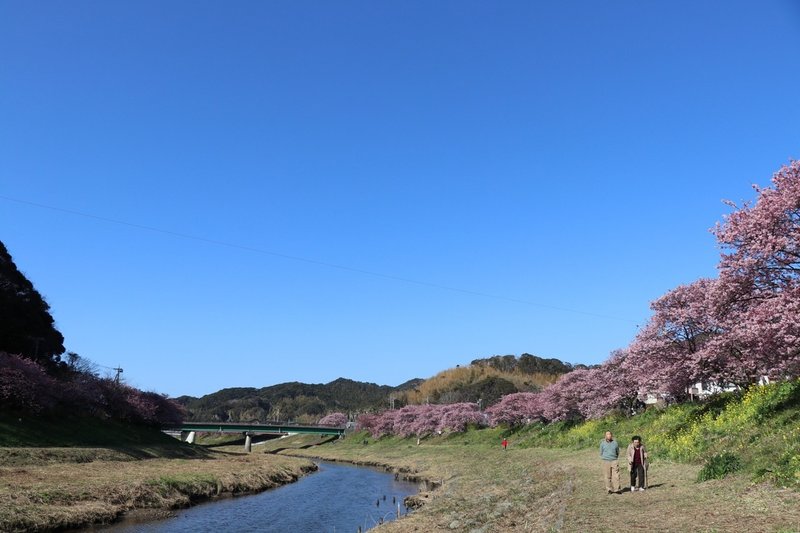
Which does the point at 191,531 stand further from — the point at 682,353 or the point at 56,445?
the point at 682,353

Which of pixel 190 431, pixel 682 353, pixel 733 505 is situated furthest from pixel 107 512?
pixel 190 431

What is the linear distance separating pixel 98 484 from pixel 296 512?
10.6 metres

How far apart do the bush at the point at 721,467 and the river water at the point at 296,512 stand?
13.4 m

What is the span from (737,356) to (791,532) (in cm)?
2328

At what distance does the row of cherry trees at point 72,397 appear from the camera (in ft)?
143

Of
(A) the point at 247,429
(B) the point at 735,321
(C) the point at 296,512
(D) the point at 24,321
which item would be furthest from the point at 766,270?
(A) the point at 247,429

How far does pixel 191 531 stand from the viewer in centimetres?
2495

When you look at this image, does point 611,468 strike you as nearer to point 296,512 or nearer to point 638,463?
point 638,463

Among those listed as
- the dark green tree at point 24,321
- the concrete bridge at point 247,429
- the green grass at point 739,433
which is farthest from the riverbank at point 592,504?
the concrete bridge at point 247,429

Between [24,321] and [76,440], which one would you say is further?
[24,321]

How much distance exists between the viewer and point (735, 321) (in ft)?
74.0

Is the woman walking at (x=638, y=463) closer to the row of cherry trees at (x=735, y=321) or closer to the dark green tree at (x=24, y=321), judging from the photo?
the row of cherry trees at (x=735, y=321)

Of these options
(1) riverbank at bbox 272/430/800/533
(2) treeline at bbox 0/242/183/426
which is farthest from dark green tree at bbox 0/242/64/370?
(1) riverbank at bbox 272/430/800/533

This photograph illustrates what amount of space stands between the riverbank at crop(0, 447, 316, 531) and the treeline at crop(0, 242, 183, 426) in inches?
320
